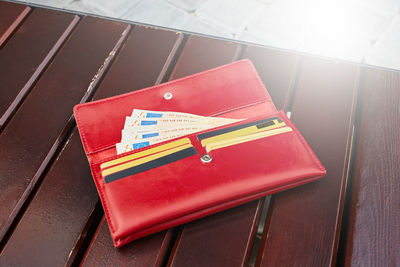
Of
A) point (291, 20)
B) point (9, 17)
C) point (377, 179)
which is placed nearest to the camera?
point (377, 179)

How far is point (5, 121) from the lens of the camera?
94 cm

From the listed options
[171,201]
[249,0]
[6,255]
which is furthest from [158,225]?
[249,0]

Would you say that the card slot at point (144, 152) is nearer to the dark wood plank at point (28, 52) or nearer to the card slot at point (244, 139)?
the card slot at point (244, 139)

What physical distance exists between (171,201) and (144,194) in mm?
59

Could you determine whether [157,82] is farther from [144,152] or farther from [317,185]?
[317,185]

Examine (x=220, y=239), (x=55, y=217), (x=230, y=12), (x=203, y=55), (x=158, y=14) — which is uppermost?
(x=230, y=12)

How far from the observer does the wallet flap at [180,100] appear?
85 cm

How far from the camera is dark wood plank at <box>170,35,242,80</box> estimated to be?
3.50 ft

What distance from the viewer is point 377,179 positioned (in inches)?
31.5

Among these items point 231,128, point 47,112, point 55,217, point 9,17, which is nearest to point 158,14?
point 9,17

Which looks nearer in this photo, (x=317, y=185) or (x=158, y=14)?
(x=317, y=185)

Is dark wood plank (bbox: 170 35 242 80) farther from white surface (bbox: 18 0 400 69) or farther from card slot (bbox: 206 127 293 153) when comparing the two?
white surface (bbox: 18 0 400 69)

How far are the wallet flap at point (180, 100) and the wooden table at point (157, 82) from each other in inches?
2.8

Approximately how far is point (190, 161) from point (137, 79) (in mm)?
411
